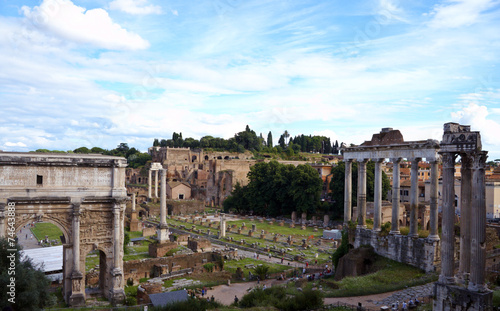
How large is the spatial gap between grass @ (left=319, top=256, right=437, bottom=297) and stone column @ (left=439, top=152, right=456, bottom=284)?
470cm

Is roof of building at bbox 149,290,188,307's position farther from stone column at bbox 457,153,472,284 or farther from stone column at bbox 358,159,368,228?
stone column at bbox 358,159,368,228

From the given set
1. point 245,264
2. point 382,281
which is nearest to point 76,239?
point 245,264

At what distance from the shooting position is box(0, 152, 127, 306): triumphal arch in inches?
637

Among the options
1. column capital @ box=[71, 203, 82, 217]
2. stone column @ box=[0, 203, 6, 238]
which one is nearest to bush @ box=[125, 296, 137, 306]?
column capital @ box=[71, 203, 82, 217]

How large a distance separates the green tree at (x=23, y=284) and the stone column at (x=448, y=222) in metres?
12.4

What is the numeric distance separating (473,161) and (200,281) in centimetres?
1578

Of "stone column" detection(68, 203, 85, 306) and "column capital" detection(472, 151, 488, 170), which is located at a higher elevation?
"column capital" detection(472, 151, 488, 170)

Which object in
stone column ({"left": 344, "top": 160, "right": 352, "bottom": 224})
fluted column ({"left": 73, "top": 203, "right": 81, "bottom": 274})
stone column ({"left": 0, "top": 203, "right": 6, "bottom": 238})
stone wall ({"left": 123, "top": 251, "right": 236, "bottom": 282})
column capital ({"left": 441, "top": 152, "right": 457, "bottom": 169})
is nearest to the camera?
column capital ({"left": 441, "top": 152, "right": 457, "bottom": 169})

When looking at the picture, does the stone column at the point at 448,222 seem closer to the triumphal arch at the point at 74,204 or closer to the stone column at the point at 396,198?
the stone column at the point at 396,198

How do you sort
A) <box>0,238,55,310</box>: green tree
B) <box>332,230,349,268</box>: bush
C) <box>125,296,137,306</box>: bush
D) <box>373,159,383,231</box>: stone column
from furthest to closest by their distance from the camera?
1. <box>332,230,349,268</box>: bush
2. <box>373,159,383,231</box>: stone column
3. <box>125,296,137,306</box>: bush
4. <box>0,238,55,310</box>: green tree

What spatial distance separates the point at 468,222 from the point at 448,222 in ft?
1.96

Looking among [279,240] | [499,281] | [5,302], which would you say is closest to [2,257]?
[5,302]

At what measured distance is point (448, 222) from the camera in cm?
1210

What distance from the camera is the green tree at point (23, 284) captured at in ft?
36.0
